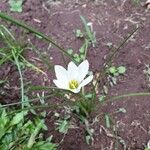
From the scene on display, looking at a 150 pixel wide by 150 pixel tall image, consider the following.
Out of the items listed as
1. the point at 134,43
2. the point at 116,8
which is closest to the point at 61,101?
the point at 134,43

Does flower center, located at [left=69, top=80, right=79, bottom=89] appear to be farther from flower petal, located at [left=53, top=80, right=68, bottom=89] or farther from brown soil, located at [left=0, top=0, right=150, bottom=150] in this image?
brown soil, located at [left=0, top=0, right=150, bottom=150]

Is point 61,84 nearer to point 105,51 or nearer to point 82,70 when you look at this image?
point 82,70

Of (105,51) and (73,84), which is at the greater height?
(105,51)

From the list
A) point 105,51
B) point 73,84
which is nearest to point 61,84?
point 73,84

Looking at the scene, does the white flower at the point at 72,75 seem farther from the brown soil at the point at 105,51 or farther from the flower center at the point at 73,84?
the brown soil at the point at 105,51

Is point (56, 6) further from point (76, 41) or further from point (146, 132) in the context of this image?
point (146, 132)

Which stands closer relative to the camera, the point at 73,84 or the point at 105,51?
A: the point at 73,84

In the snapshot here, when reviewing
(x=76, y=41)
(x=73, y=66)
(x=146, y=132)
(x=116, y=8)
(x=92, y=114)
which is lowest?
(x=146, y=132)
